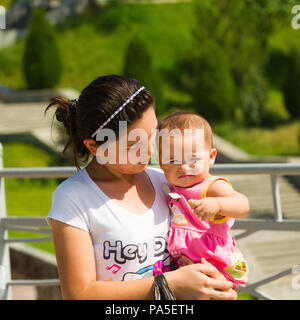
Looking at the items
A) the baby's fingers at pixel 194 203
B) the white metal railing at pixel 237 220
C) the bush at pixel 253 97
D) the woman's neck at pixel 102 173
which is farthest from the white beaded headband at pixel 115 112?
the bush at pixel 253 97

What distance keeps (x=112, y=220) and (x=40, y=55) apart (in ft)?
61.7

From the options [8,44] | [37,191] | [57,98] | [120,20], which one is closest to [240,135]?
[37,191]

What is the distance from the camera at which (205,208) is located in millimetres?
→ 1840

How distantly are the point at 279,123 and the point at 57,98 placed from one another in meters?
16.8

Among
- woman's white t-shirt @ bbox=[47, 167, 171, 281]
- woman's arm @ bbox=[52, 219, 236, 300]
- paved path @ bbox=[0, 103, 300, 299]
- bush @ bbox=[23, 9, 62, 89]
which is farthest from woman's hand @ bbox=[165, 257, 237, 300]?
bush @ bbox=[23, 9, 62, 89]

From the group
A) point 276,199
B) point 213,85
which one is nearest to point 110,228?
point 276,199

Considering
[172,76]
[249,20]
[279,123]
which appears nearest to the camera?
[279,123]

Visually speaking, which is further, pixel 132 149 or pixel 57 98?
pixel 57 98

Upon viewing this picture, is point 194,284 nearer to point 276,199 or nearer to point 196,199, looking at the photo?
point 196,199

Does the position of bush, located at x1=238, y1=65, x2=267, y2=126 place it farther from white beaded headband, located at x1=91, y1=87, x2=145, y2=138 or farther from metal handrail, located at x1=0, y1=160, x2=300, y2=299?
white beaded headband, located at x1=91, y1=87, x2=145, y2=138

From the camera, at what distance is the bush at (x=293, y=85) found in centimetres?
1802

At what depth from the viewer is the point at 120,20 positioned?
2391 cm

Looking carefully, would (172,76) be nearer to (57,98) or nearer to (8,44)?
(8,44)
